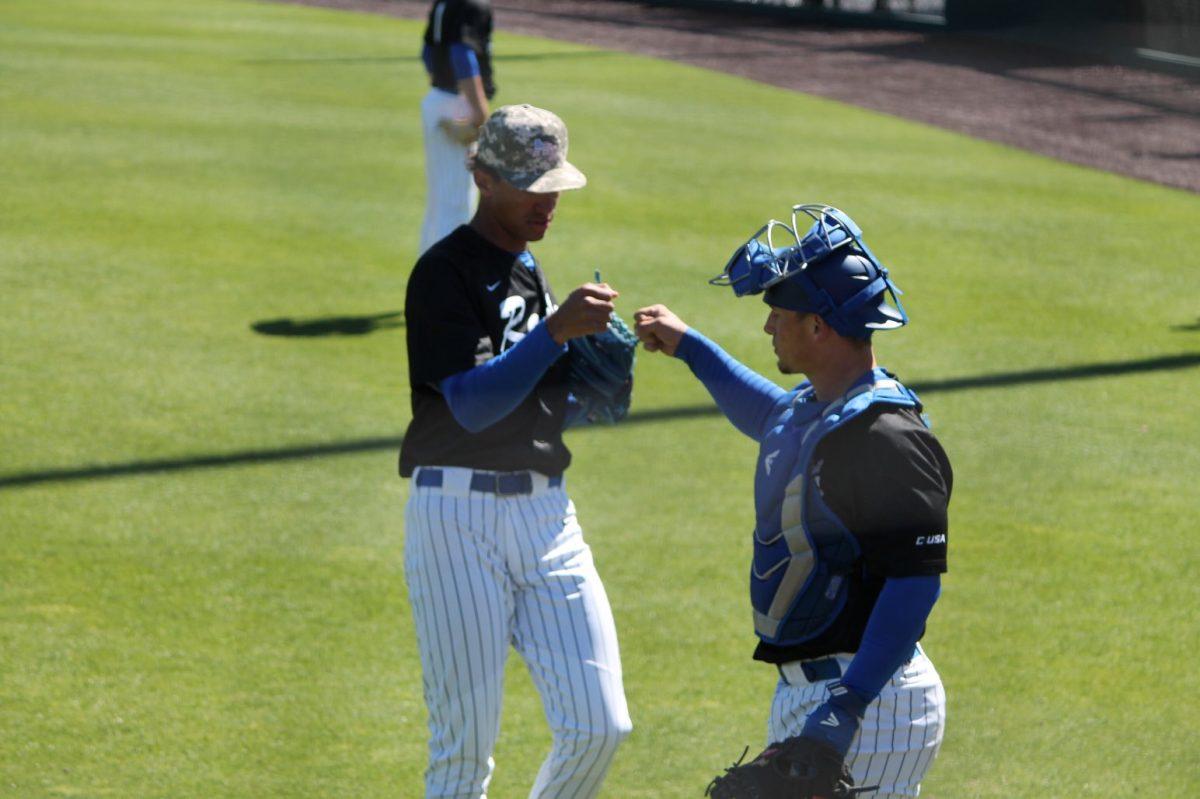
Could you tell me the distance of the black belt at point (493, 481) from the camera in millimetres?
3924

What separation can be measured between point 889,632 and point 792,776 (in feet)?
1.13

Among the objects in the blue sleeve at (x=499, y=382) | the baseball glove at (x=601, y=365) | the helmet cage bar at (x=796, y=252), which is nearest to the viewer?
the helmet cage bar at (x=796, y=252)

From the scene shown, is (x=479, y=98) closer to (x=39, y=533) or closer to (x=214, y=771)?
(x=39, y=533)

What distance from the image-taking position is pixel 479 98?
9.20 meters

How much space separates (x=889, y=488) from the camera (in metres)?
3.03

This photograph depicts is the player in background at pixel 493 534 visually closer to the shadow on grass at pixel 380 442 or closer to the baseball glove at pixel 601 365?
the baseball glove at pixel 601 365

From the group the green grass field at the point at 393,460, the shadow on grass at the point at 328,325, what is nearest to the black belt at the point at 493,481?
the green grass field at the point at 393,460

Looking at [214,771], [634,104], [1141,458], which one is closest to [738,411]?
[214,771]

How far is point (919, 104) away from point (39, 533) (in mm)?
15353

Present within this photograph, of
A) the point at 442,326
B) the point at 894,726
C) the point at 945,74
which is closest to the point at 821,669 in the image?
the point at 894,726

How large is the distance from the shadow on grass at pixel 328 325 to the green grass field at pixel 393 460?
15cm

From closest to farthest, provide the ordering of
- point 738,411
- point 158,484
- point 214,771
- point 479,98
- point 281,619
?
point 738,411, point 214,771, point 281,619, point 158,484, point 479,98

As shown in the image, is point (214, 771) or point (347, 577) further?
point (347, 577)

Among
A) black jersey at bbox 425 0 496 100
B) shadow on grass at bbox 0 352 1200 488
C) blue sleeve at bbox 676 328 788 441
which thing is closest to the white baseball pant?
black jersey at bbox 425 0 496 100
